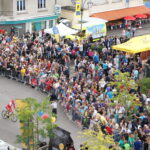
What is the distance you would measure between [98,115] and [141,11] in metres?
34.9

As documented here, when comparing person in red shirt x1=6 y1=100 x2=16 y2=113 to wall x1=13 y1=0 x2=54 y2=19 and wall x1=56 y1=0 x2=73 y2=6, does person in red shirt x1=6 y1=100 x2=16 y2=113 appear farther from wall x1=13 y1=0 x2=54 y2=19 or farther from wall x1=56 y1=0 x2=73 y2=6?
wall x1=56 y1=0 x2=73 y2=6

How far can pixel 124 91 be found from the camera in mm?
30625

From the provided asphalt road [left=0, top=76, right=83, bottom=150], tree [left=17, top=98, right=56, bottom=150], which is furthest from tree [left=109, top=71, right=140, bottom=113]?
tree [left=17, top=98, right=56, bottom=150]

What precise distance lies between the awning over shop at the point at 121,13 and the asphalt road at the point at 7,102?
21.5m

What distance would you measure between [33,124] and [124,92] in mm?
7764

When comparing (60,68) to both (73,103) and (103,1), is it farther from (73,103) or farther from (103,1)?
(103,1)

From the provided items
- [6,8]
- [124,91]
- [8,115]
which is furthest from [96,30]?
[8,115]

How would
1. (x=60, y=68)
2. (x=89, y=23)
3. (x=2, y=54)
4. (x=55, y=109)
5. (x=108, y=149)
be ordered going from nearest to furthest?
(x=108, y=149)
(x=55, y=109)
(x=60, y=68)
(x=2, y=54)
(x=89, y=23)

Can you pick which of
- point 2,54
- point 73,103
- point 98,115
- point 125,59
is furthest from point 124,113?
point 2,54

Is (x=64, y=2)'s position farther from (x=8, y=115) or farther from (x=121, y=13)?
(x=8, y=115)

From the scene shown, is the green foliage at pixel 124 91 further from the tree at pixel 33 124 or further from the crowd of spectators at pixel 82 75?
the tree at pixel 33 124

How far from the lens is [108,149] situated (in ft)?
74.5

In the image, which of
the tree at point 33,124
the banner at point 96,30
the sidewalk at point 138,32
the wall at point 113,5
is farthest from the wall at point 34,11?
the tree at point 33,124

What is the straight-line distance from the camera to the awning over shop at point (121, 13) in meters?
57.8
